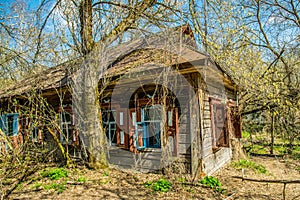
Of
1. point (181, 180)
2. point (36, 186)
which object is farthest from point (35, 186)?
point (181, 180)

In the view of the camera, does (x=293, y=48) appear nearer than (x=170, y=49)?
No

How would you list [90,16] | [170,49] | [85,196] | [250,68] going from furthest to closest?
[250,68]
[90,16]
[170,49]
[85,196]

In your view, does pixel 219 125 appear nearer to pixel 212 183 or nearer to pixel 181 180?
pixel 212 183

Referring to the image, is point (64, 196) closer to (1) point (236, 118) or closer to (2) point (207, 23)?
(2) point (207, 23)

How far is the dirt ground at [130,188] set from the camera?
4523 mm

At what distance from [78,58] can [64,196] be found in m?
3.58

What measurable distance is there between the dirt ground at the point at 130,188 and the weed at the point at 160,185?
3.3 inches

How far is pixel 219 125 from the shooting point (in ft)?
22.5

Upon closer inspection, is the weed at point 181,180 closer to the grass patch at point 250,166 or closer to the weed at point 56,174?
the grass patch at point 250,166

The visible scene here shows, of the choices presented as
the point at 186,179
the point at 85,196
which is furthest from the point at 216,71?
the point at 85,196

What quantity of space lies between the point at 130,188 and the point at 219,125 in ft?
11.6

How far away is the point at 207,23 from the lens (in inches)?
194

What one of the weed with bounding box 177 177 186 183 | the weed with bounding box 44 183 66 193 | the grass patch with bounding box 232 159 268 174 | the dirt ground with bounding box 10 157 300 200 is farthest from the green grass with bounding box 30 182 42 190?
the grass patch with bounding box 232 159 268 174

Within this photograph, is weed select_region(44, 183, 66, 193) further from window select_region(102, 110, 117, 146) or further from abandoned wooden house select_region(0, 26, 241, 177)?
window select_region(102, 110, 117, 146)
